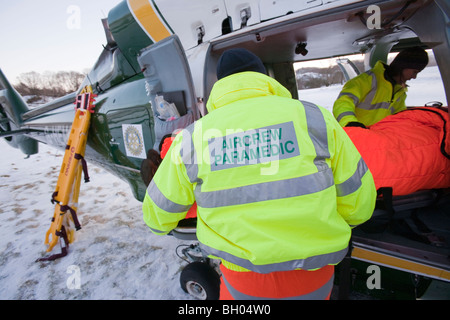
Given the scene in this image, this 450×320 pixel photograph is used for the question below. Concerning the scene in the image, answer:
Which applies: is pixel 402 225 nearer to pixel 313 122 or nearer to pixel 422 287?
pixel 422 287

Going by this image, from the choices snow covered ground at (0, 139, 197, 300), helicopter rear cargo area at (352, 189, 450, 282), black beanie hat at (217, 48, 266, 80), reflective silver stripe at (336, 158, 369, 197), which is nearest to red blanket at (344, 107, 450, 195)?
helicopter rear cargo area at (352, 189, 450, 282)

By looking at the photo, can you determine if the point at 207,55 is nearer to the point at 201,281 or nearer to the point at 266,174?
the point at 266,174

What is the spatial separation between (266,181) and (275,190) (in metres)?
0.05

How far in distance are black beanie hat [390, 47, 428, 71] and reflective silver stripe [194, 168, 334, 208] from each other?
1998mm

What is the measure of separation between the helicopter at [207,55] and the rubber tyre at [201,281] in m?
0.02

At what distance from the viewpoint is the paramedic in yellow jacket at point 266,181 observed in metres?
0.83

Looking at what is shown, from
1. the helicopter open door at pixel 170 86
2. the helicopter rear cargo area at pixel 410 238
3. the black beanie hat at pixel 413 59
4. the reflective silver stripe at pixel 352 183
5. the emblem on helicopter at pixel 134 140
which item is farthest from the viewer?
the emblem on helicopter at pixel 134 140

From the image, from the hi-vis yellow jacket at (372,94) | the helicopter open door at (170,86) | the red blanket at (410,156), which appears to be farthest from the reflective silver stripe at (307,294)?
the hi-vis yellow jacket at (372,94)

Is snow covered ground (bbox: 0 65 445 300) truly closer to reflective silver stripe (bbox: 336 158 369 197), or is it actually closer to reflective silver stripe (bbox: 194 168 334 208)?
reflective silver stripe (bbox: 194 168 334 208)

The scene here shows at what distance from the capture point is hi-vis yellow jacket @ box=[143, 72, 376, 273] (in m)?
0.83

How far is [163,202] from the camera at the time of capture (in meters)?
1.04

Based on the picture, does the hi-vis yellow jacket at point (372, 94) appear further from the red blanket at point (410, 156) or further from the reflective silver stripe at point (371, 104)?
the red blanket at point (410, 156)

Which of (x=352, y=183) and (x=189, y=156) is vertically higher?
(x=189, y=156)
